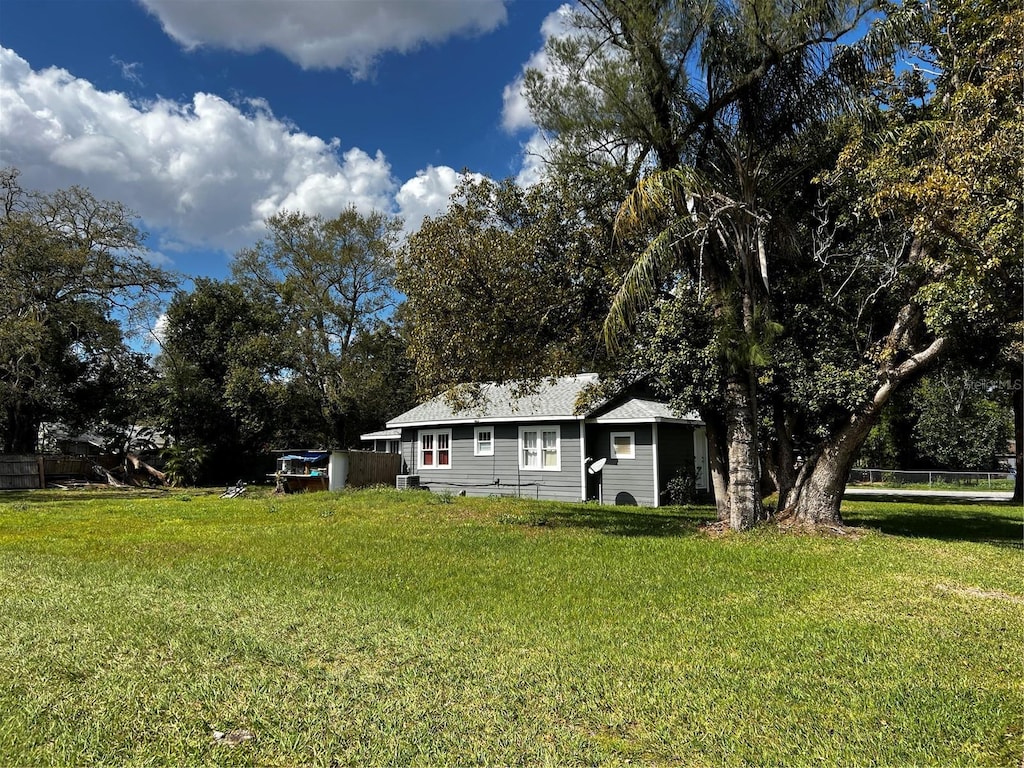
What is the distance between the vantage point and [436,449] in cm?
2217

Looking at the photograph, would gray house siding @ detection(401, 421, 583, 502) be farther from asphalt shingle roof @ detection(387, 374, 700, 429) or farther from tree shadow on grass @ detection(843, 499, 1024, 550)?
tree shadow on grass @ detection(843, 499, 1024, 550)

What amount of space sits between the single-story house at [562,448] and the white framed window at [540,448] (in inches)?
1.2

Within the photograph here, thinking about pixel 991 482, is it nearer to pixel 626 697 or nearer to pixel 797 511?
pixel 797 511

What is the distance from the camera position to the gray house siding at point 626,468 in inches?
695

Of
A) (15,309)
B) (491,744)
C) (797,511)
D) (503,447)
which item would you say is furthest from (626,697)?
(15,309)

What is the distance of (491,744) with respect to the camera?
10.3ft

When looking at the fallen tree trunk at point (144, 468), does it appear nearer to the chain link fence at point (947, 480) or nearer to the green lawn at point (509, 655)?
the green lawn at point (509, 655)

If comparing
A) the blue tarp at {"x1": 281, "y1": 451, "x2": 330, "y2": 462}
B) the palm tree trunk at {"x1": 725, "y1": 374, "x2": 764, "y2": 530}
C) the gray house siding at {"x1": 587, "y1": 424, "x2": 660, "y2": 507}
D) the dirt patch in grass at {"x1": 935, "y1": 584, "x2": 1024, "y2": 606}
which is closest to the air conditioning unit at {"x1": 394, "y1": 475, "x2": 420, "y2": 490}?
the blue tarp at {"x1": 281, "y1": 451, "x2": 330, "y2": 462}

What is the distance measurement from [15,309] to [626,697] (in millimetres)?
27955

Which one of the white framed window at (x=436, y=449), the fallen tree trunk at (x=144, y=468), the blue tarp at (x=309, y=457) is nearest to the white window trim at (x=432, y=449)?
the white framed window at (x=436, y=449)

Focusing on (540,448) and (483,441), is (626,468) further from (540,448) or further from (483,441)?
(483,441)

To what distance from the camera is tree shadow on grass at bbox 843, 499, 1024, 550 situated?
1198 centimetres

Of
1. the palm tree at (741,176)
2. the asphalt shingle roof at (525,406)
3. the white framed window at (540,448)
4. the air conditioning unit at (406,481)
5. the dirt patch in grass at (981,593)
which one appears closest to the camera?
the dirt patch in grass at (981,593)

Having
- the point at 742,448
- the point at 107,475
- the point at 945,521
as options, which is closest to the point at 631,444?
the point at 742,448
